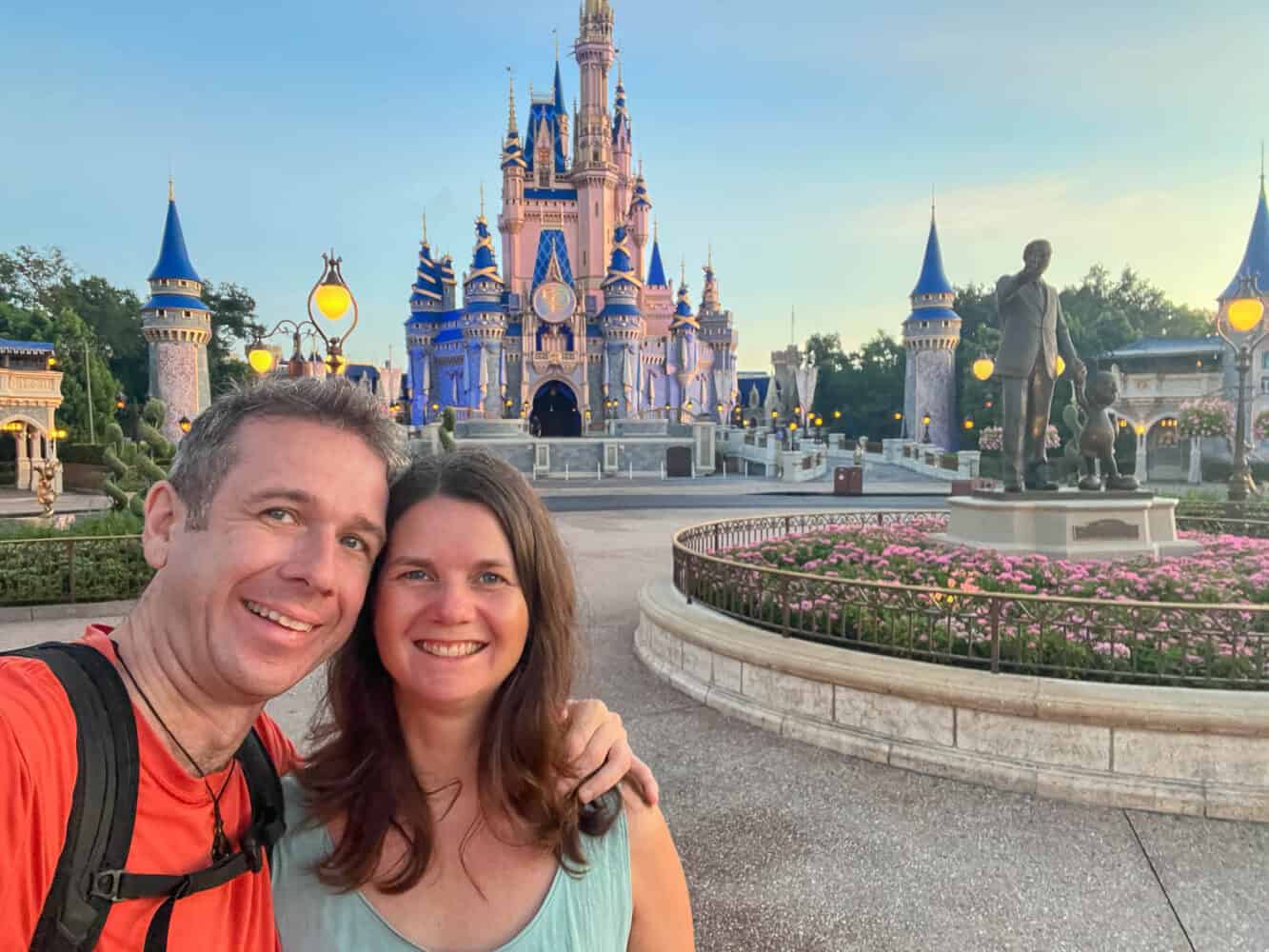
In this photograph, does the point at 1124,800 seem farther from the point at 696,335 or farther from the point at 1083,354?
the point at 696,335

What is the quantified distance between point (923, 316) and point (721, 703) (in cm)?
4551

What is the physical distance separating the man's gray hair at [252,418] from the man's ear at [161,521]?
2 cm

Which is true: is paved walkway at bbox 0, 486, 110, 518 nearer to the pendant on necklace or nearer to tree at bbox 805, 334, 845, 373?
the pendant on necklace

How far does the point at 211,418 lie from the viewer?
53.8 inches

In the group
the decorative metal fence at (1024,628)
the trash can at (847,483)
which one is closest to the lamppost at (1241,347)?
the decorative metal fence at (1024,628)

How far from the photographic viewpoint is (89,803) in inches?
40.4

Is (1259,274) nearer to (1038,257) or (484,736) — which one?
(1038,257)

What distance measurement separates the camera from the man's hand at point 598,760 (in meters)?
1.60

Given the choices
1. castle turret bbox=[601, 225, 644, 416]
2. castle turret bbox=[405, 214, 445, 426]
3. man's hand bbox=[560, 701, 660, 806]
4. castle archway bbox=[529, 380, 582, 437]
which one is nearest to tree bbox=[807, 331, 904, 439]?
castle turret bbox=[601, 225, 644, 416]

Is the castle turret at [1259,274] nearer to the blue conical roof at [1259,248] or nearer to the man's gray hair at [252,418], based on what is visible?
the blue conical roof at [1259,248]

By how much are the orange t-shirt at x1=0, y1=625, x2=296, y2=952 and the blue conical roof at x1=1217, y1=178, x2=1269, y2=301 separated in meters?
43.9

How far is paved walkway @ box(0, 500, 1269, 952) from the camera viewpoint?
10.5ft

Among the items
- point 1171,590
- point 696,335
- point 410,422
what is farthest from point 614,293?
point 1171,590

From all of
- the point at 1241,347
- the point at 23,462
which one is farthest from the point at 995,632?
the point at 23,462
